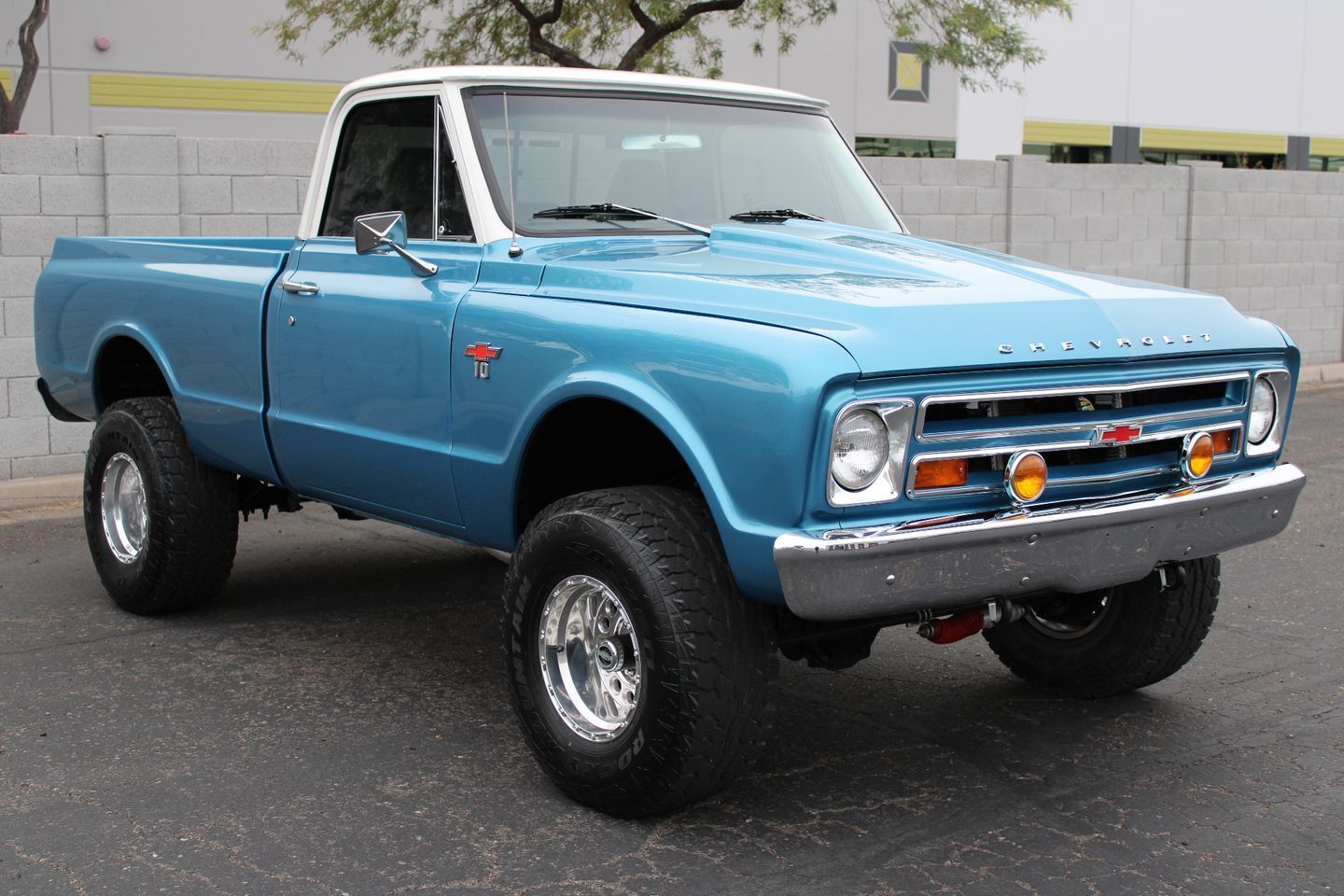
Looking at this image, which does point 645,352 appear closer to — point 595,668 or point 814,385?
point 814,385

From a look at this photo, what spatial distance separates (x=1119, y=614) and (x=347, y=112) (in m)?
3.20

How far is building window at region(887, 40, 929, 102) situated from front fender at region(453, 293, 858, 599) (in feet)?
78.3

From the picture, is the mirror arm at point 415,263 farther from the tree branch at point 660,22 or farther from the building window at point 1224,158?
the building window at point 1224,158

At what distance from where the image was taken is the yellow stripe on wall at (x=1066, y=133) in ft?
98.8

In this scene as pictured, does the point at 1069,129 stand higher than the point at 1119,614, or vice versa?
the point at 1069,129

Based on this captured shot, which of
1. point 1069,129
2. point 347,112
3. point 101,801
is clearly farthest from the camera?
point 1069,129

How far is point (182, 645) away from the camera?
592 centimetres

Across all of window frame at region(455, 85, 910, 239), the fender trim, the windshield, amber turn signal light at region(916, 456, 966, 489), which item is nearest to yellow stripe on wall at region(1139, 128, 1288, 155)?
the windshield

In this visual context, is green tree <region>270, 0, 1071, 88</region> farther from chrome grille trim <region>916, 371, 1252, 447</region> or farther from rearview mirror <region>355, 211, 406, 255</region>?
chrome grille trim <region>916, 371, 1252, 447</region>

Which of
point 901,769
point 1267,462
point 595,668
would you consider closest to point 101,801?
point 595,668

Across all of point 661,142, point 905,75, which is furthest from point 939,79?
point 661,142

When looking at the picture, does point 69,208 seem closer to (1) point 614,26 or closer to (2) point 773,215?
(2) point 773,215

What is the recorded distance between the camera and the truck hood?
12.5 ft

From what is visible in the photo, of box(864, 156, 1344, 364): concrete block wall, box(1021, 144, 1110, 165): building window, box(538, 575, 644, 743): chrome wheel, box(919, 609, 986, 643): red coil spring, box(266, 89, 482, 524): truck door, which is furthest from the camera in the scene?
box(1021, 144, 1110, 165): building window
